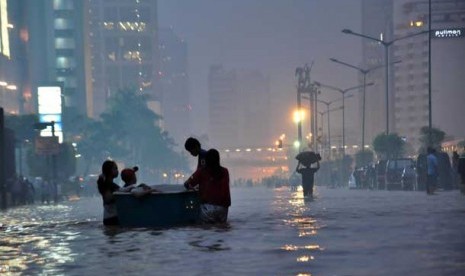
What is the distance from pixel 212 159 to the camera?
16.2 metres

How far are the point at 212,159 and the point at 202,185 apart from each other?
1.62ft

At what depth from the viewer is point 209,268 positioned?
9469 millimetres

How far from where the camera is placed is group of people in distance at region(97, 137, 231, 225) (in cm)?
1622

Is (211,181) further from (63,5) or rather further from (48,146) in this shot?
(63,5)

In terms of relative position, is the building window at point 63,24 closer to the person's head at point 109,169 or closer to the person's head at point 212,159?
the person's head at point 109,169

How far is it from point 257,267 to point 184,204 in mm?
7315

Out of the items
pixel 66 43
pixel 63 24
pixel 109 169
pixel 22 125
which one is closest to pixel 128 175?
pixel 109 169

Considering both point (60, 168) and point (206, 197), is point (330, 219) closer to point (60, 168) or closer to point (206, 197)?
point (206, 197)

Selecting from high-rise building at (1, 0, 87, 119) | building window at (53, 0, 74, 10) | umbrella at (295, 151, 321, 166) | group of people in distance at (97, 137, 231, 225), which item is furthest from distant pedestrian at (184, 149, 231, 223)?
building window at (53, 0, 74, 10)

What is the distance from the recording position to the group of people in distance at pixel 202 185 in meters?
16.2

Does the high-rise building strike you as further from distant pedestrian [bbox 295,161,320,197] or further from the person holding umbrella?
the person holding umbrella

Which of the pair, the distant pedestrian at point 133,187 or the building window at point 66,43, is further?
the building window at point 66,43

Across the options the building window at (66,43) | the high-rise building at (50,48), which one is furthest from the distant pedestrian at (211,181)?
the building window at (66,43)

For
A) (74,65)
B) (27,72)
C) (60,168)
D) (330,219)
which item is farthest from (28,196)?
(74,65)
